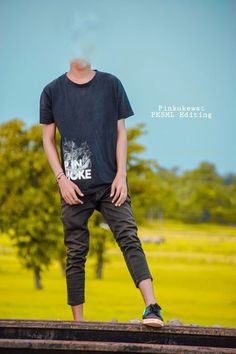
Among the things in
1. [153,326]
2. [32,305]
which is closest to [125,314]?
[32,305]

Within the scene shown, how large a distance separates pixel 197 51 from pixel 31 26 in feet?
3.58

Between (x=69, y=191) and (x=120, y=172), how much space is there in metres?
0.19

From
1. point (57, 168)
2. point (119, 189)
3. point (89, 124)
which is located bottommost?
point (119, 189)

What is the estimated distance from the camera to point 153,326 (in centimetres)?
212

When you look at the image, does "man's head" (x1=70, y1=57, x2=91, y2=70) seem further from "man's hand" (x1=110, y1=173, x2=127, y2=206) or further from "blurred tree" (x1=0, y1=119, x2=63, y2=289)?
"blurred tree" (x1=0, y1=119, x2=63, y2=289)

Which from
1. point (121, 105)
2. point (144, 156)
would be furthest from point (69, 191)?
point (144, 156)

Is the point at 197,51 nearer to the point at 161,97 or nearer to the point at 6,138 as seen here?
the point at 161,97

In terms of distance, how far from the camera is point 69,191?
253 cm

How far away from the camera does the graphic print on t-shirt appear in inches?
101

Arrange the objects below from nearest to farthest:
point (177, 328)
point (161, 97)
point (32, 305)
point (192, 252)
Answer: point (177, 328) → point (161, 97) → point (32, 305) → point (192, 252)

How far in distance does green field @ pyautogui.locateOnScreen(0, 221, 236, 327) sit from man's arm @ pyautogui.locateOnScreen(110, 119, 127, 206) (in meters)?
2.33

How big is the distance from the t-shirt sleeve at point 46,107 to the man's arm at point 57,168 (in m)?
0.03

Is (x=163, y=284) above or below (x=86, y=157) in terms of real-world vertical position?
below

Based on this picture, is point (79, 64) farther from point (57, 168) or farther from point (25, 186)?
point (25, 186)
